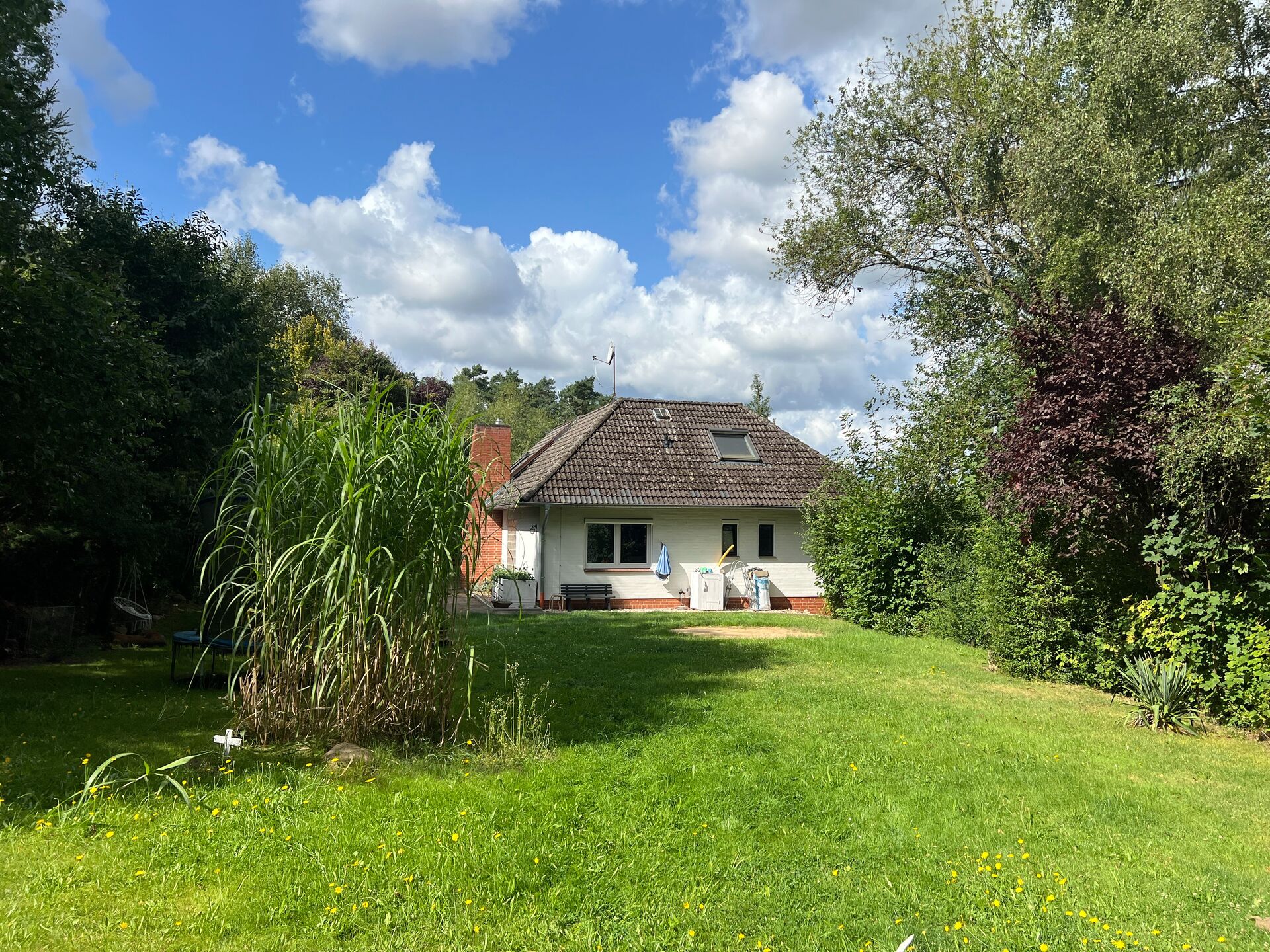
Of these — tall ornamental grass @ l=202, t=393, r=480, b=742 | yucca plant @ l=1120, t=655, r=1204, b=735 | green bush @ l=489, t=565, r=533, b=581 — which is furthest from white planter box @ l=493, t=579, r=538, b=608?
yucca plant @ l=1120, t=655, r=1204, b=735

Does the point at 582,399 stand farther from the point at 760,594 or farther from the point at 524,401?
the point at 760,594

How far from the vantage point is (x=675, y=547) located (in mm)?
22844

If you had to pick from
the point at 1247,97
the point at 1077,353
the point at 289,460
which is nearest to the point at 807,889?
the point at 289,460

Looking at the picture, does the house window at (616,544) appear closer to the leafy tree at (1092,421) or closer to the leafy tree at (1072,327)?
the leafy tree at (1072,327)

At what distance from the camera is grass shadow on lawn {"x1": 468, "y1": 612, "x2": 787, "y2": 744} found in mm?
8422

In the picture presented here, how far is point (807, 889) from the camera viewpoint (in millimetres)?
4566

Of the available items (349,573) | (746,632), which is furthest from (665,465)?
(349,573)

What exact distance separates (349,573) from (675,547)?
16.7 m

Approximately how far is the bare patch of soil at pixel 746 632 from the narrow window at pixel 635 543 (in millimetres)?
5211

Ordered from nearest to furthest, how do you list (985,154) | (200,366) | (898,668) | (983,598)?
(898,668) < (983,598) < (200,366) < (985,154)

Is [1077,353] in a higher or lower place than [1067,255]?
lower

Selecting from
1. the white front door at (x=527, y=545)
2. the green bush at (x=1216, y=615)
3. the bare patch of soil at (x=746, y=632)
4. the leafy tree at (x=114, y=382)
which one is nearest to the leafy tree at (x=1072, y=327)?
the green bush at (x=1216, y=615)

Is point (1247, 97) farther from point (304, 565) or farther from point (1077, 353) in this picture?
point (304, 565)

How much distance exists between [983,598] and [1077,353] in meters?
4.85
